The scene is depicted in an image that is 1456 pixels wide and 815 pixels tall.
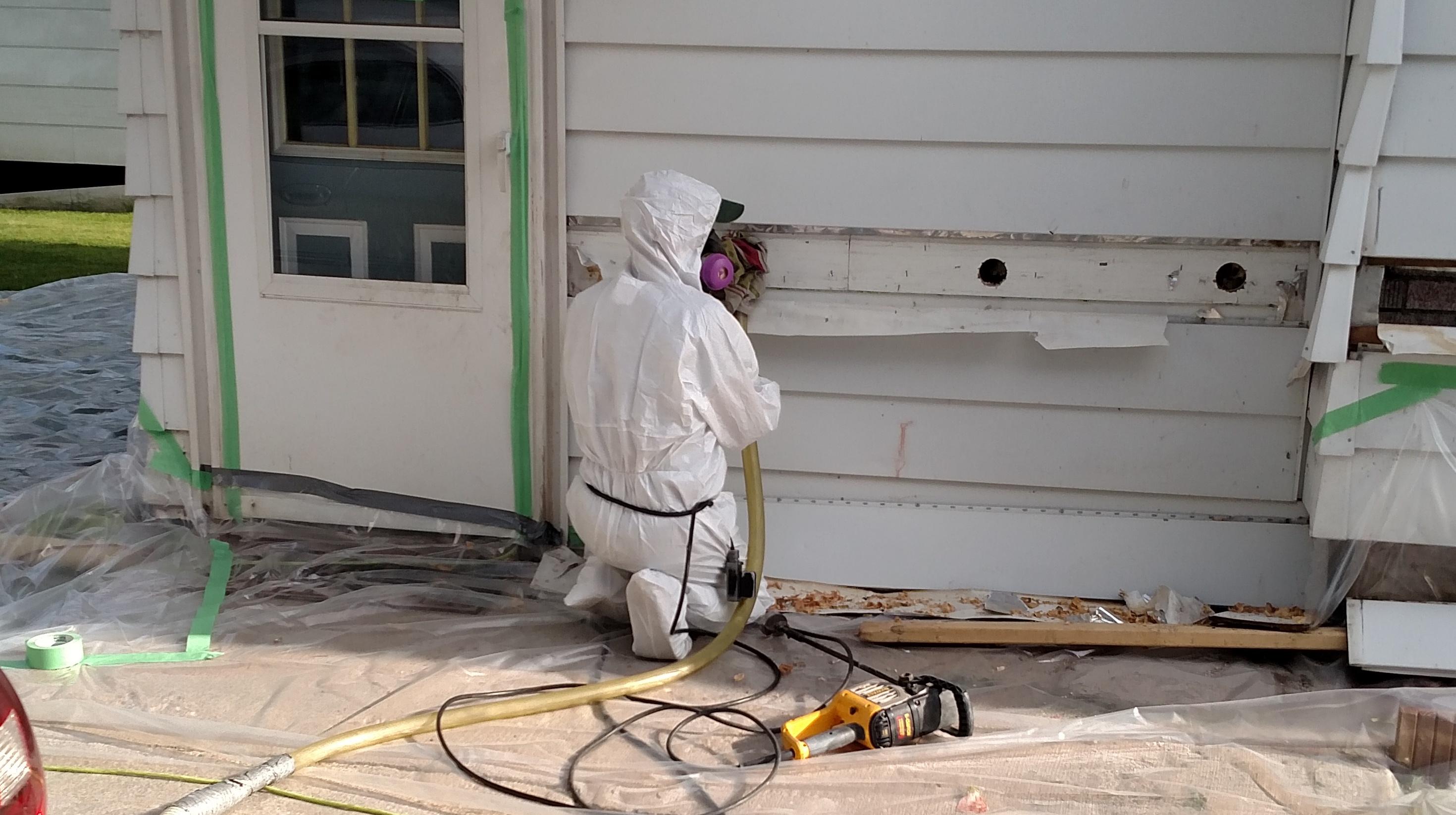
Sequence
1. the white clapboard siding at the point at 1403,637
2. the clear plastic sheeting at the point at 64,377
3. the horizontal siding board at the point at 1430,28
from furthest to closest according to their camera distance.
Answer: the clear plastic sheeting at the point at 64,377 → the white clapboard siding at the point at 1403,637 → the horizontal siding board at the point at 1430,28

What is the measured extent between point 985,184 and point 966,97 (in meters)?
0.24

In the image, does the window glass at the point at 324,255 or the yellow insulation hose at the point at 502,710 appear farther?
the window glass at the point at 324,255

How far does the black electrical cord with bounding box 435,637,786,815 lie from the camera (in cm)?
237

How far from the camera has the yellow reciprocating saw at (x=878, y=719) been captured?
250 centimetres

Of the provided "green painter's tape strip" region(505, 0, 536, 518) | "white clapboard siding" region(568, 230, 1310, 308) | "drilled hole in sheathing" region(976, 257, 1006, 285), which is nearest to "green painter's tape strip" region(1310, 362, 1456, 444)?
"white clapboard siding" region(568, 230, 1310, 308)

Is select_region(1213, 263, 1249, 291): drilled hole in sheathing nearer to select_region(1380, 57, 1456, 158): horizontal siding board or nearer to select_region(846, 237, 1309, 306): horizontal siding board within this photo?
select_region(846, 237, 1309, 306): horizontal siding board

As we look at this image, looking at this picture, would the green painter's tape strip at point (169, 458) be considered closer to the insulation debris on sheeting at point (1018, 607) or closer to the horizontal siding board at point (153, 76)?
the horizontal siding board at point (153, 76)

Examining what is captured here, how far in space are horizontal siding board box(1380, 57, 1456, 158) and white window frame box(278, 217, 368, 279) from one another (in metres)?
2.86

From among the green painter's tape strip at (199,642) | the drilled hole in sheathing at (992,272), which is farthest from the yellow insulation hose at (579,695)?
the drilled hole in sheathing at (992,272)

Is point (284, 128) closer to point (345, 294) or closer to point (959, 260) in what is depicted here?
point (345, 294)

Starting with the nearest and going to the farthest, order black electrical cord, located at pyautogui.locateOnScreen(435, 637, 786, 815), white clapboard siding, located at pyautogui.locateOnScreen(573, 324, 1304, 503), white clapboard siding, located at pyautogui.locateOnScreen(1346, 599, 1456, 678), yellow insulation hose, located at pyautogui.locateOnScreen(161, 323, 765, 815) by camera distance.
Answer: yellow insulation hose, located at pyautogui.locateOnScreen(161, 323, 765, 815) < black electrical cord, located at pyautogui.locateOnScreen(435, 637, 786, 815) < white clapboard siding, located at pyautogui.locateOnScreen(1346, 599, 1456, 678) < white clapboard siding, located at pyautogui.locateOnScreen(573, 324, 1304, 503)

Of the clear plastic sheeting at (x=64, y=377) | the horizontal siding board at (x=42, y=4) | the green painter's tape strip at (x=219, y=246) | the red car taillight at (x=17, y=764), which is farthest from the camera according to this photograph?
the horizontal siding board at (x=42, y=4)

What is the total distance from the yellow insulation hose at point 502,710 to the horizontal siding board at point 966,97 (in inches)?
38.6

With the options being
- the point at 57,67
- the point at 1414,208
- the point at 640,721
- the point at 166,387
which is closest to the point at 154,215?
the point at 166,387
